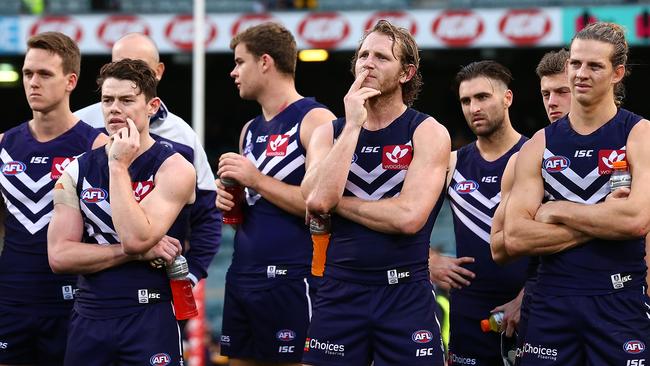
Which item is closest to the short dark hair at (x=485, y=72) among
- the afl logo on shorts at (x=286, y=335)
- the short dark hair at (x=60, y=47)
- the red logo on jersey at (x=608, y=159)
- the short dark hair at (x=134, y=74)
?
the red logo on jersey at (x=608, y=159)

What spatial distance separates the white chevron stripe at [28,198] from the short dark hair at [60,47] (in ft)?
2.51

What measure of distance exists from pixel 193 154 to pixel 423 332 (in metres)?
2.38

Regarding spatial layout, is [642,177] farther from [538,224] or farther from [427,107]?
[427,107]

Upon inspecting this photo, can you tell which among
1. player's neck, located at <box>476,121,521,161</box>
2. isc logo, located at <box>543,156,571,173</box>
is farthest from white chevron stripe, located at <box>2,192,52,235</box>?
isc logo, located at <box>543,156,571,173</box>

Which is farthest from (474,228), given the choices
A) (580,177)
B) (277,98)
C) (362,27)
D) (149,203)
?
(362,27)

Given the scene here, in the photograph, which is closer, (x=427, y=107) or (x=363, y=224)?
(x=363, y=224)

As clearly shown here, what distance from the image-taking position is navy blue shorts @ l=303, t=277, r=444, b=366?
5469 millimetres

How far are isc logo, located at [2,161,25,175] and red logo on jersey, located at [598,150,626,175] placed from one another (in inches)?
132

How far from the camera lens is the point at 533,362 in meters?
5.45

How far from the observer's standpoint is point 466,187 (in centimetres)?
670

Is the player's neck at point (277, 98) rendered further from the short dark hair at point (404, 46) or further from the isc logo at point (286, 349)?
the isc logo at point (286, 349)

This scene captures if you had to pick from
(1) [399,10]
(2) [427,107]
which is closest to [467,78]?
(1) [399,10]

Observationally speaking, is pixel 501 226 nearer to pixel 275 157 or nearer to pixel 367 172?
pixel 367 172

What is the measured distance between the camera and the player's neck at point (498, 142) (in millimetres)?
6746
